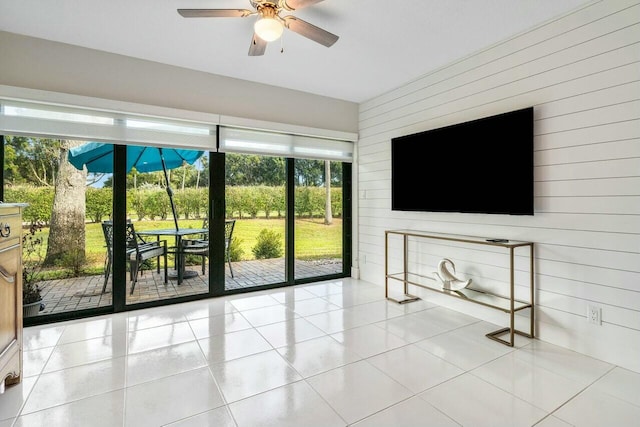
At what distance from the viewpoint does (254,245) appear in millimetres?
4168

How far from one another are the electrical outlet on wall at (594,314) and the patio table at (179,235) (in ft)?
12.0

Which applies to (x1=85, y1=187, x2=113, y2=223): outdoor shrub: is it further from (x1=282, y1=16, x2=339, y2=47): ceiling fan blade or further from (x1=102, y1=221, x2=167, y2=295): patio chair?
(x1=282, y1=16, x2=339, y2=47): ceiling fan blade

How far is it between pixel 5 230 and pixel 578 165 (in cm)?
383

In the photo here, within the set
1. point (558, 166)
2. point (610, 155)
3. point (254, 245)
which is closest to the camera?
point (610, 155)

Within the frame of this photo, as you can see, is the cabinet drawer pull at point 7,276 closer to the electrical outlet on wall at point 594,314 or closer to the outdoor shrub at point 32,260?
the outdoor shrub at point 32,260

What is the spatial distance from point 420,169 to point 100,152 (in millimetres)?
3365

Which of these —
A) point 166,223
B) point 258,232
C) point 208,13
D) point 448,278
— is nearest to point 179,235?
point 166,223

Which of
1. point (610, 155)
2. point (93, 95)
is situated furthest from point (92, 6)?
point (610, 155)

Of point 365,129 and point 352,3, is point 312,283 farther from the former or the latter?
point 352,3

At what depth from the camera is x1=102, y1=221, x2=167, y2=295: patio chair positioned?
130 inches

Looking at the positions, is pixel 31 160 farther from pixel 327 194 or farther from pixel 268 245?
pixel 327 194

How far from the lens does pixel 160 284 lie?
148 inches

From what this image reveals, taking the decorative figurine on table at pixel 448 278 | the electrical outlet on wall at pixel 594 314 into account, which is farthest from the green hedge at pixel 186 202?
the electrical outlet on wall at pixel 594 314

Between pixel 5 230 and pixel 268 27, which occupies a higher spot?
pixel 268 27
